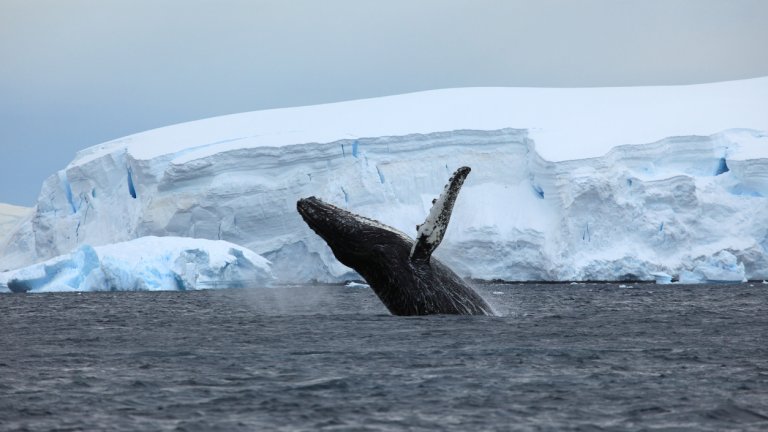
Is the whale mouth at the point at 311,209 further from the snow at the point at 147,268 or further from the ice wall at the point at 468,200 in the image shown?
the ice wall at the point at 468,200

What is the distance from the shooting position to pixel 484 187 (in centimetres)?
4066

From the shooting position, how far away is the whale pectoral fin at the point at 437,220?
10.1 meters

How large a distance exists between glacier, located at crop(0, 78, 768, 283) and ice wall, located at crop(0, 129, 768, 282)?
55mm

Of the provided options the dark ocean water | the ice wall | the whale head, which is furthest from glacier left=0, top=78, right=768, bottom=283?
the whale head

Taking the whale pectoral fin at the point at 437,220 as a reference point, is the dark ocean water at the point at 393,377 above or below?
below

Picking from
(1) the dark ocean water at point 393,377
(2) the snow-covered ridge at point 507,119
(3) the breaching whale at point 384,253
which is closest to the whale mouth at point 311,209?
(3) the breaching whale at point 384,253

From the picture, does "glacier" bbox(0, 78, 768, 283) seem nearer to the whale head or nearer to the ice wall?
the ice wall

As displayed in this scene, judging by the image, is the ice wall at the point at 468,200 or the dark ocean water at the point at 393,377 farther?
the ice wall at the point at 468,200

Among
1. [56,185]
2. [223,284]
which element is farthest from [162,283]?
[56,185]

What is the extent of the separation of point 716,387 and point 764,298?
18598 millimetres

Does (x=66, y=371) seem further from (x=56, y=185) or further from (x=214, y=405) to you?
(x=56, y=185)

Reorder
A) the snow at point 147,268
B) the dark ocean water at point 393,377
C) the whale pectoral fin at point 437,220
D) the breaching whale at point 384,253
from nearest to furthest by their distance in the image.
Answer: the dark ocean water at point 393,377 → the whale pectoral fin at point 437,220 → the breaching whale at point 384,253 → the snow at point 147,268

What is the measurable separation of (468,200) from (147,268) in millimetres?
A: 13353

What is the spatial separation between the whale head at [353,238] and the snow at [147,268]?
2207 cm
